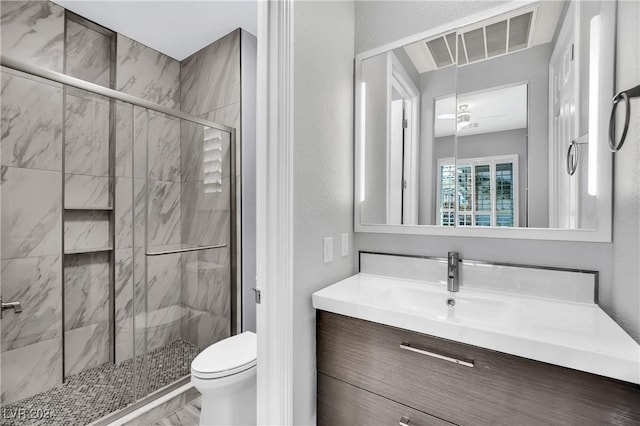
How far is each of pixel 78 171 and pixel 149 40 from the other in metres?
1.30

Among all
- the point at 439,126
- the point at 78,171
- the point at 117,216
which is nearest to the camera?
the point at 439,126

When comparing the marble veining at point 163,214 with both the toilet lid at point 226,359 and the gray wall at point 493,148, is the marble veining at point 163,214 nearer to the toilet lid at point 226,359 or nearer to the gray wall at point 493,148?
the toilet lid at point 226,359

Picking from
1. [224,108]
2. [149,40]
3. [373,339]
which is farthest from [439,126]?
[149,40]

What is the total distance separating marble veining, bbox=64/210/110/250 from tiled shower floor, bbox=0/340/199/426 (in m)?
0.78

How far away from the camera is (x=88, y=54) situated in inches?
84.5

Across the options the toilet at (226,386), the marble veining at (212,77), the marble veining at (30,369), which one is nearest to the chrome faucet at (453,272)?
the toilet at (226,386)

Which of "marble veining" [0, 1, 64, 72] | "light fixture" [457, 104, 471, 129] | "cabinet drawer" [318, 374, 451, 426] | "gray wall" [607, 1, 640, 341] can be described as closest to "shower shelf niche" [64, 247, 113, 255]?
"marble veining" [0, 1, 64, 72]

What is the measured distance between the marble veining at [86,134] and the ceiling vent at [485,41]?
191 centimetres

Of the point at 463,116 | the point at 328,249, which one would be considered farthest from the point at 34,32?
the point at 463,116

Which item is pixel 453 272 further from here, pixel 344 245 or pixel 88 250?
pixel 88 250

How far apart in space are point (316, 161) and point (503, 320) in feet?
3.02

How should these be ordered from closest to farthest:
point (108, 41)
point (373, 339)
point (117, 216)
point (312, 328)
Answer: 1. point (373, 339)
2. point (312, 328)
3. point (117, 216)
4. point (108, 41)

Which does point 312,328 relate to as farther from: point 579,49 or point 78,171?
point 78,171

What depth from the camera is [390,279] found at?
1.48 meters
